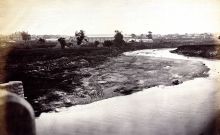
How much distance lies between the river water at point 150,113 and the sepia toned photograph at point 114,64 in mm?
14

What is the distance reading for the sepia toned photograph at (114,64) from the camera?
12.7 feet

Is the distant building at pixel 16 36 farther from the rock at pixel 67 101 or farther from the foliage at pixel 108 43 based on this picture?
the foliage at pixel 108 43

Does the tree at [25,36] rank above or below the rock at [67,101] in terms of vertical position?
above

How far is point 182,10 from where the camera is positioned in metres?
4.68

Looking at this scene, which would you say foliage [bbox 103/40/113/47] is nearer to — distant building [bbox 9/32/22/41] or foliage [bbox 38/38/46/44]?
foliage [bbox 38/38/46/44]

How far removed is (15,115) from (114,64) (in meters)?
1.71

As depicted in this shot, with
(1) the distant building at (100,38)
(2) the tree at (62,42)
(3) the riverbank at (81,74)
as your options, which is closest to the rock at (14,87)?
(3) the riverbank at (81,74)

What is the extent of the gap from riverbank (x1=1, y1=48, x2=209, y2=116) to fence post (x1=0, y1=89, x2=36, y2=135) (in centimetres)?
71

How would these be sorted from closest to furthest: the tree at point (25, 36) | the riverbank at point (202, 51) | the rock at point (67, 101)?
the tree at point (25, 36)
the rock at point (67, 101)
the riverbank at point (202, 51)

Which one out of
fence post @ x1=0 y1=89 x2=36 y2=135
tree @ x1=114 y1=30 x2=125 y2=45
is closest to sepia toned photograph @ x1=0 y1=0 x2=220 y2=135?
tree @ x1=114 y1=30 x2=125 y2=45

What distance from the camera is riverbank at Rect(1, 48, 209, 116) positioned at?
3.85 metres

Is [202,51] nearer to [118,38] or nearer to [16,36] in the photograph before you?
[118,38]

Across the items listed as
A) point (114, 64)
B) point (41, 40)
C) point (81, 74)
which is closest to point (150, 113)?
point (114, 64)

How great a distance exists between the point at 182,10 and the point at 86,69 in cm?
175
